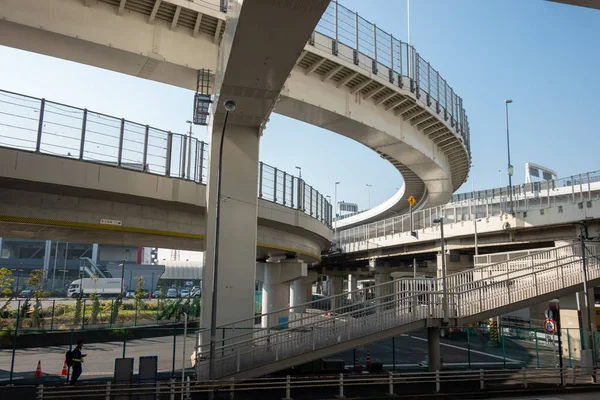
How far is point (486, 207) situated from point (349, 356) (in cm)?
1564

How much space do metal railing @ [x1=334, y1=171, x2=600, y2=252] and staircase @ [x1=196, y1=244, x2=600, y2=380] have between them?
10.5 metres


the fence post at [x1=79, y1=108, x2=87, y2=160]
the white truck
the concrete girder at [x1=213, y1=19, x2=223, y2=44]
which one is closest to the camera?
the concrete girder at [x1=213, y1=19, x2=223, y2=44]

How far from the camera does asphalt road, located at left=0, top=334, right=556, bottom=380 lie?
18.9 m

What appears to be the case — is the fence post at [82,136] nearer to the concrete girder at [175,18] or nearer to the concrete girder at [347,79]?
the concrete girder at [175,18]

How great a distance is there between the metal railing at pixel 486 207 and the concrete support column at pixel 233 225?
19626 mm

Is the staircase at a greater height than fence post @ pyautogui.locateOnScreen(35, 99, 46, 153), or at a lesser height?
lesser

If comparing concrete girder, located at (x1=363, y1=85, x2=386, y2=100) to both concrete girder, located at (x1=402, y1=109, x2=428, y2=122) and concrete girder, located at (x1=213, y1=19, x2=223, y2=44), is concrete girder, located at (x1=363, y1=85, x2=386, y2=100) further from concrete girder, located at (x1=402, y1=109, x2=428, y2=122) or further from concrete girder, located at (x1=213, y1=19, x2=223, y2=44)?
concrete girder, located at (x1=213, y1=19, x2=223, y2=44)

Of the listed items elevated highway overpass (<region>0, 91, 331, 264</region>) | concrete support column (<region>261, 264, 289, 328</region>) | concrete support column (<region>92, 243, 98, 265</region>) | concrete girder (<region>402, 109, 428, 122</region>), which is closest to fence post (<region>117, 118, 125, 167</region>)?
elevated highway overpass (<region>0, 91, 331, 264</region>)

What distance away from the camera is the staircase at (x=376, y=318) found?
1413cm

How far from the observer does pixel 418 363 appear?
21.2 m

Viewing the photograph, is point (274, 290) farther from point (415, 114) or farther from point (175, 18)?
point (175, 18)

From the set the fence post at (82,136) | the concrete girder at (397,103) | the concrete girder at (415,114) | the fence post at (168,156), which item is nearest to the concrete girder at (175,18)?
the fence post at (82,136)

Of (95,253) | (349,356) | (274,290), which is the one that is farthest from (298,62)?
(95,253)

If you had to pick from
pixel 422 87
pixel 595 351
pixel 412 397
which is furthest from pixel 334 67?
pixel 595 351
